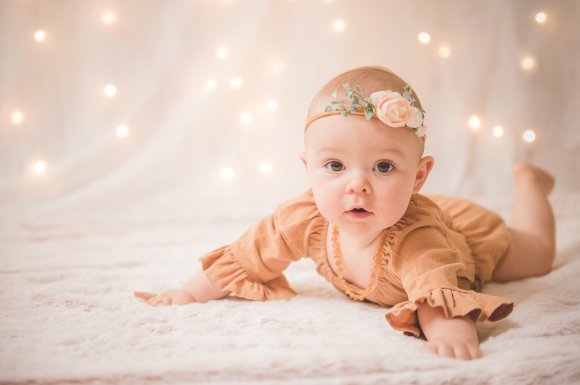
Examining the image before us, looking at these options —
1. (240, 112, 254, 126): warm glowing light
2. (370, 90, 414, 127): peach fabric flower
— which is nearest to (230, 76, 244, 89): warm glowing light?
(240, 112, 254, 126): warm glowing light

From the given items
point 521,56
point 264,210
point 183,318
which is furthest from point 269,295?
point 521,56

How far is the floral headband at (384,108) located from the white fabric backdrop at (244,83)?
3.32ft

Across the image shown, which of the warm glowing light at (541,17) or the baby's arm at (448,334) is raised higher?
the warm glowing light at (541,17)

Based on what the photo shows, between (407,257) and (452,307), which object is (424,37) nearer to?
(407,257)

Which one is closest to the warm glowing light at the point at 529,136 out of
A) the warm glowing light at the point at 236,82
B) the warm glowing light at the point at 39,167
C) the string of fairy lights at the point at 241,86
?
the string of fairy lights at the point at 241,86

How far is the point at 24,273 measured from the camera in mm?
1297

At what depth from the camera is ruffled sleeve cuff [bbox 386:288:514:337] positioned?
89 cm

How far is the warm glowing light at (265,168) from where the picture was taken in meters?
2.08

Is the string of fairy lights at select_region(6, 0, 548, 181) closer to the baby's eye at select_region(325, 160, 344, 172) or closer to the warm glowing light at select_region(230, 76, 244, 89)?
the warm glowing light at select_region(230, 76, 244, 89)

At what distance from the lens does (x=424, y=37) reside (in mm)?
1987

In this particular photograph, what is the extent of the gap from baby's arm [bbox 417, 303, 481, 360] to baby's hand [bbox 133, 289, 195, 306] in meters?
0.46

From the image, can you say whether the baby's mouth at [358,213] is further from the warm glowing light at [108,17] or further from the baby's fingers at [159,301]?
the warm glowing light at [108,17]

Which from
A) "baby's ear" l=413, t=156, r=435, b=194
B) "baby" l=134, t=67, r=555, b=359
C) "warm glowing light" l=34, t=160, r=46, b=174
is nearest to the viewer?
"baby" l=134, t=67, r=555, b=359

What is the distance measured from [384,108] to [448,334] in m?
0.38
